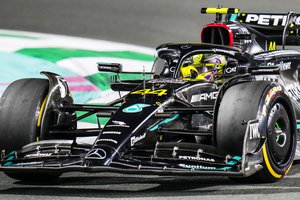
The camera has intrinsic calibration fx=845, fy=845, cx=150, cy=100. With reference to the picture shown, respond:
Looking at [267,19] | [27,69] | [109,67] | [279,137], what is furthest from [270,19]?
[279,137]

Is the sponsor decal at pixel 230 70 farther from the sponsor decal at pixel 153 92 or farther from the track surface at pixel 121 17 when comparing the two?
the sponsor decal at pixel 153 92

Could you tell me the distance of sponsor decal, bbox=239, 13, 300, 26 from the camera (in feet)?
40.0

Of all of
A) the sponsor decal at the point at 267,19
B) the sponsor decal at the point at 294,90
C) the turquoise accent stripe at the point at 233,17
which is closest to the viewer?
the sponsor decal at the point at 294,90

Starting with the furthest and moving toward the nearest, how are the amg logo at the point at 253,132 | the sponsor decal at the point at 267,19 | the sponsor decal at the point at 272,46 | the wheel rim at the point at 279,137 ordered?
1. the sponsor decal at the point at 267,19
2. the sponsor decal at the point at 272,46
3. the wheel rim at the point at 279,137
4. the amg logo at the point at 253,132

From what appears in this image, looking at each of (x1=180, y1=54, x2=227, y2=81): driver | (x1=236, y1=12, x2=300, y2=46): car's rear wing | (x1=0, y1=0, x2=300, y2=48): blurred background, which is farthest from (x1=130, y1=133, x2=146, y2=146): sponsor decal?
→ (x1=0, y1=0, x2=300, y2=48): blurred background

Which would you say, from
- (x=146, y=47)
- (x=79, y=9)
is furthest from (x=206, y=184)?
(x=79, y=9)

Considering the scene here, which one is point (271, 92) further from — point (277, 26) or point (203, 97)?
point (277, 26)

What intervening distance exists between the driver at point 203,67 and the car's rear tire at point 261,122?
169 centimetres

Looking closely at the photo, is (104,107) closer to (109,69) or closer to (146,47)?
(109,69)

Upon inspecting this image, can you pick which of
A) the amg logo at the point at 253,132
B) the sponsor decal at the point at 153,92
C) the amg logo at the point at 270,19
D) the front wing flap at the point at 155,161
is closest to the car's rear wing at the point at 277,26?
the amg logo at the point at 270,19

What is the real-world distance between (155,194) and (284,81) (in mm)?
3418

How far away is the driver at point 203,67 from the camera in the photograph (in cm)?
999

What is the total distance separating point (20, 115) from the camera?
8.46 m

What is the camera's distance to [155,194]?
7355 millimetres
